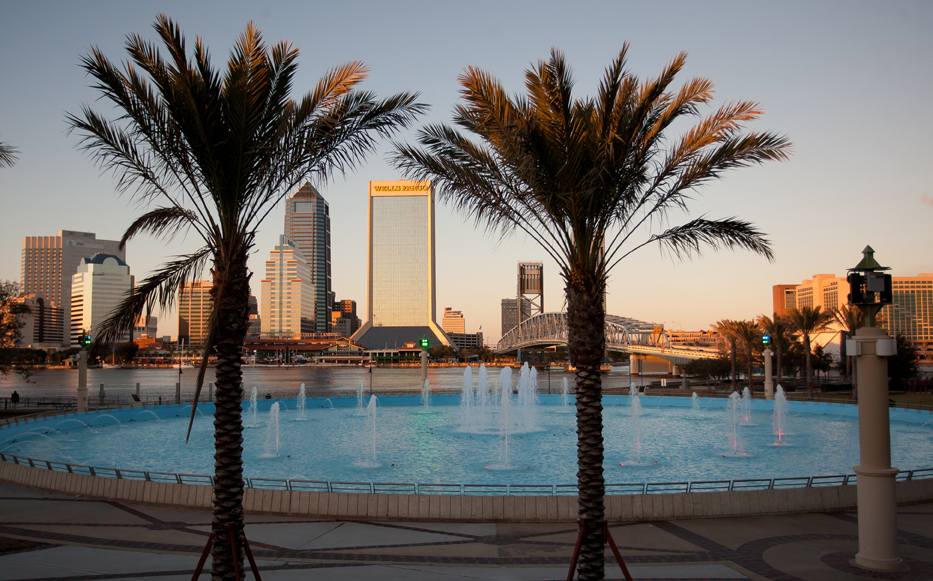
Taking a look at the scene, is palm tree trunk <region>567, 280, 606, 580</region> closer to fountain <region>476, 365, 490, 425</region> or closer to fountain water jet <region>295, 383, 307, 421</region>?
fountain <region>476, 365, 490, 425</region>

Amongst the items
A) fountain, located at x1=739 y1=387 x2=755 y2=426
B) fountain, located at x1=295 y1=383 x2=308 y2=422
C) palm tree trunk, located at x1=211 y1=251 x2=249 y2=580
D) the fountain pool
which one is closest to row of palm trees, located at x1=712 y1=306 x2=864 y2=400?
fountain, located at x1=739 y1=387 x2=755 y2=426

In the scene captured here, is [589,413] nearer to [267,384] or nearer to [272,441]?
[272,441]

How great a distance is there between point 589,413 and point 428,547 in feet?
15.1

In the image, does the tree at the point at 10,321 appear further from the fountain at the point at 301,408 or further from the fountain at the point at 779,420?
the fountain at the point at 779,420

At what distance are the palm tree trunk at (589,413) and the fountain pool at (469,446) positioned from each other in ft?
30.0

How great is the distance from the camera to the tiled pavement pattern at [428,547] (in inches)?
358

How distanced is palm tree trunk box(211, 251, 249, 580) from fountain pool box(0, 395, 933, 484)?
30.2 feet

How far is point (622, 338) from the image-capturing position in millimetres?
127188

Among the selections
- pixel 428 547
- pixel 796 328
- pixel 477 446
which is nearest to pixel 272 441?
pixel 477 446

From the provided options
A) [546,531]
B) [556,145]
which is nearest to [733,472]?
[546,531]

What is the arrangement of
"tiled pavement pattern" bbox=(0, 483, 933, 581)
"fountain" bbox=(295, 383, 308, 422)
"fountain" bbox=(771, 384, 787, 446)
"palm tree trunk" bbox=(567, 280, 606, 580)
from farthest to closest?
"fountain" bbox=(295, 383, 308, 422)
"fountain" bbox=(771, 384, 787, 446)
"tiled pavement pattern" bbox=(0, 483, 933, 581)
"palm tree trunk" bbox=(567, 280, 606, 580)

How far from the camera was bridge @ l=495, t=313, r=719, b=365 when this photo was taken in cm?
9500

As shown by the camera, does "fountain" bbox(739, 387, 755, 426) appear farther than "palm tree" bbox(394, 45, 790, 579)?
Yes

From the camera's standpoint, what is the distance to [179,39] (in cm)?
725
